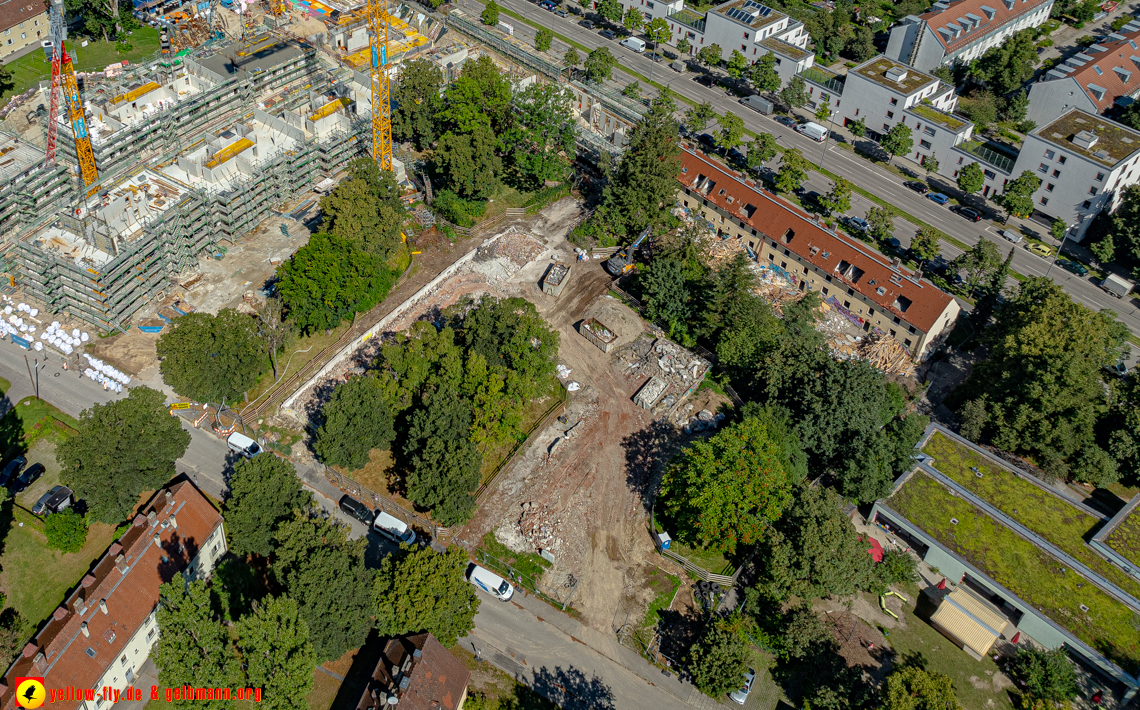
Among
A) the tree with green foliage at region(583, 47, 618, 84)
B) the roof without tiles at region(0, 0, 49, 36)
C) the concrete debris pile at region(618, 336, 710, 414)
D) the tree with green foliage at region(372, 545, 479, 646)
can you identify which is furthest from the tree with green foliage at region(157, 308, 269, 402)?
the roof without tiles at region(0, 0, 49, 36)

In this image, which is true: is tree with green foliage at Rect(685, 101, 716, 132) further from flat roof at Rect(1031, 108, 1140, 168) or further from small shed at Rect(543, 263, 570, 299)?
flat roof at Rect(1031, 108, 1140, 168)

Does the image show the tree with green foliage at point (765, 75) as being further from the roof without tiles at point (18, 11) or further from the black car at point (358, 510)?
the roof without tiles at point (18, 11)

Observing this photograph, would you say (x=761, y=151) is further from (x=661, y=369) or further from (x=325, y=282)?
(x=325, y=282)

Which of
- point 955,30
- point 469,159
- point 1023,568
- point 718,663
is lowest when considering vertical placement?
point 718,663

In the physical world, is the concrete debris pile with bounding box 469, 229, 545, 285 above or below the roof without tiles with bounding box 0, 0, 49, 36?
below

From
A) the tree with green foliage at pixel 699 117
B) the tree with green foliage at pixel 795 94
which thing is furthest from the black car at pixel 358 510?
the tree with green foliage at pixel 795 94

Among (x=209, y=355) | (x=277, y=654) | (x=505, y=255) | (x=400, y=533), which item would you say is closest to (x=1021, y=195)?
(x=505, y=255)
